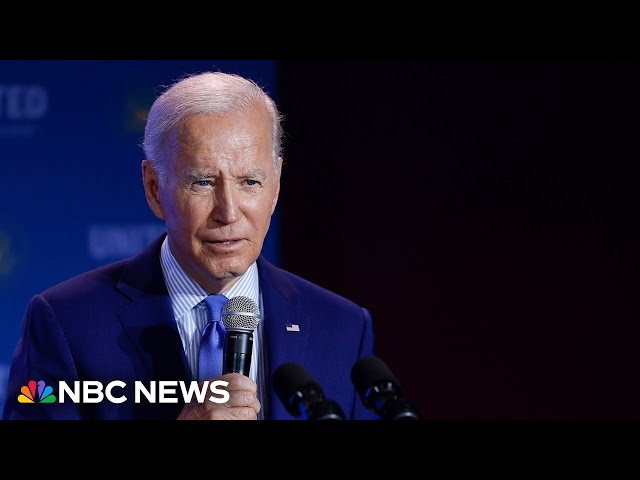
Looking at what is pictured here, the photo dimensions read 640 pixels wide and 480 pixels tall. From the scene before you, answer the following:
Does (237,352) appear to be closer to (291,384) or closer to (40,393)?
(291,384)

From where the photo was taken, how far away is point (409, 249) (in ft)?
14.2

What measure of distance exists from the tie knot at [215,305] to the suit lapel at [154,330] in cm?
13

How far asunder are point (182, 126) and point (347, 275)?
1149 mm

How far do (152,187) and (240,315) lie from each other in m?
0.92

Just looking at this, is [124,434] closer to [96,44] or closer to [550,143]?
[96,44]

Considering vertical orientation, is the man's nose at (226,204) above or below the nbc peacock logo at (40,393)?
above

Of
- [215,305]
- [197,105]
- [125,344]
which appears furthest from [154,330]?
[197,105]

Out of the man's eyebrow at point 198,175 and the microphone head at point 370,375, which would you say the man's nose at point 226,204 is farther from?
the microphone head at point 370,375

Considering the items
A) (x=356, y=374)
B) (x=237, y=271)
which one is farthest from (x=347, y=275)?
(x=356, y=374)

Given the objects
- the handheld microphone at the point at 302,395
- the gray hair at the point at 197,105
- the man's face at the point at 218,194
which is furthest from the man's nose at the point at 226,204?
the handheld microphone at the point at 302,395

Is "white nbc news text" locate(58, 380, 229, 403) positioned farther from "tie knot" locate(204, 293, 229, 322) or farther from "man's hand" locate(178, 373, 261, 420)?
"man's hand" locate(178, 373, 261, 420)

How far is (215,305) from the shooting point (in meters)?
3.52

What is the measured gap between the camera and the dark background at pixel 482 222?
13.9 feet

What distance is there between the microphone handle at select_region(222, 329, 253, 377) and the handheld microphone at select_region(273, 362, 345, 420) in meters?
0.19
